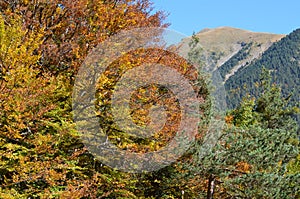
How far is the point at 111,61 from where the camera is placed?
28.4 feet

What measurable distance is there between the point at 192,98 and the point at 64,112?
416cm

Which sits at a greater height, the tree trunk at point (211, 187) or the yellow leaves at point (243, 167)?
the yellow leaves at point (243, 167)

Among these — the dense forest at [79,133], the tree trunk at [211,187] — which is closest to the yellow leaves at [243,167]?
the dense forest at [79,133]

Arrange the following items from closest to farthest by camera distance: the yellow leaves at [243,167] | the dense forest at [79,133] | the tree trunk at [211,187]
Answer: the dense forest at [79,133]
the yellow leaves at [243,167]
the tree trunk at [211,187]

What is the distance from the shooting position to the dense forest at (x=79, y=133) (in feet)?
23.6

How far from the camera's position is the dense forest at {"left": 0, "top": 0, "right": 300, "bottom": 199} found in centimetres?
718

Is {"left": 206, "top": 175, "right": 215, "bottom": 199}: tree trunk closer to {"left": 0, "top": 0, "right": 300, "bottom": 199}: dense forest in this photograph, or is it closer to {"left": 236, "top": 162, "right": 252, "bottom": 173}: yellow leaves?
{"left": 0, "top": 0, "right": 300, "bottom": 199}: dense forest

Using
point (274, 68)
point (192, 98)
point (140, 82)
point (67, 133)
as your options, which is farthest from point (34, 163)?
point (274, 68)

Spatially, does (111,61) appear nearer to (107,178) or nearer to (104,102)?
(104,102)

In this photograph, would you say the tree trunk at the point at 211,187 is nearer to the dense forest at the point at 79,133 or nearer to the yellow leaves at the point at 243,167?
the dense forest at the point at 79,133

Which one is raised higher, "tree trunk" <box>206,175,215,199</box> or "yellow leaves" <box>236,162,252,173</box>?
"yellow leaves" <box>236,162,252,173</box>

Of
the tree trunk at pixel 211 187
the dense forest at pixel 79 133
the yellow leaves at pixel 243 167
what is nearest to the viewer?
the dense forest at pixel 79 133

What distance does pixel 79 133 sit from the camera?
848 cm

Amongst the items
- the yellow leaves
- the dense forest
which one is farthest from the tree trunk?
the yellow leaves
